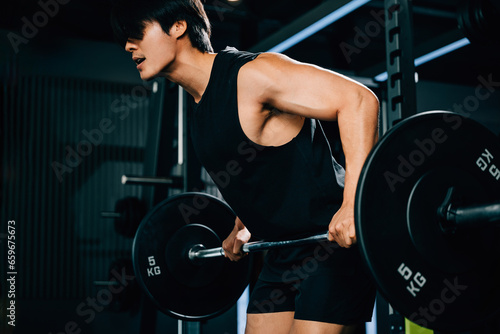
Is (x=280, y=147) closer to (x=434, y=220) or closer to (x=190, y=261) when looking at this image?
(x=434, y=220)

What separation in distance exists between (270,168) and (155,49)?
516mm

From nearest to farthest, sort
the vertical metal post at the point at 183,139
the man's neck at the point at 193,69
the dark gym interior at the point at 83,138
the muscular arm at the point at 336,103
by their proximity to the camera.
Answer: the muscular arm at the point at 336,103, the man's neck at the point at 193,69, the vertical metal post at the point at 183,139, the dark gym interior at the point at 83,138

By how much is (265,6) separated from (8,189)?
2.47 metres

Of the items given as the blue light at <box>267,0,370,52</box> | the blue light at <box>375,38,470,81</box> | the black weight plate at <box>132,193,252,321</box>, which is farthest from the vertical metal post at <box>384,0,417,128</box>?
the black weight plate at <box>132,193,252,321</box>

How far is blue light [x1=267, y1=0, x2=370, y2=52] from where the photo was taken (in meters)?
2.26

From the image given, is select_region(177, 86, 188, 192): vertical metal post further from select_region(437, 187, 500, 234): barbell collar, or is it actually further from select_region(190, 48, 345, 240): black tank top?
select_region(437, 187, 500, 234): barbell collar

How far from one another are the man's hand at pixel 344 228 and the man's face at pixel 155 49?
0.71m

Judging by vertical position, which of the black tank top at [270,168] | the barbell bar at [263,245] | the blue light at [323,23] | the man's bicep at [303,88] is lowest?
the barbell bar at [263,245]

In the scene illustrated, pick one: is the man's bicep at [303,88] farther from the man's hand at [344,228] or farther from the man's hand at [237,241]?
the man's hand at [237,241]

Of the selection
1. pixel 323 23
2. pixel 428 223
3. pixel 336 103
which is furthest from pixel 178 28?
pixel 323 23

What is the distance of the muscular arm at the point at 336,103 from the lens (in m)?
1.28

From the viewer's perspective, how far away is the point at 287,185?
145 cm

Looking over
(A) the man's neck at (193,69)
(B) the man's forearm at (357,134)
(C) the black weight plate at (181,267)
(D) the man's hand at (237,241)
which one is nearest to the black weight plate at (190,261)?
(C) the black weight plate at (181,267)

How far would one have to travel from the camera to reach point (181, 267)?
2.34 metres
